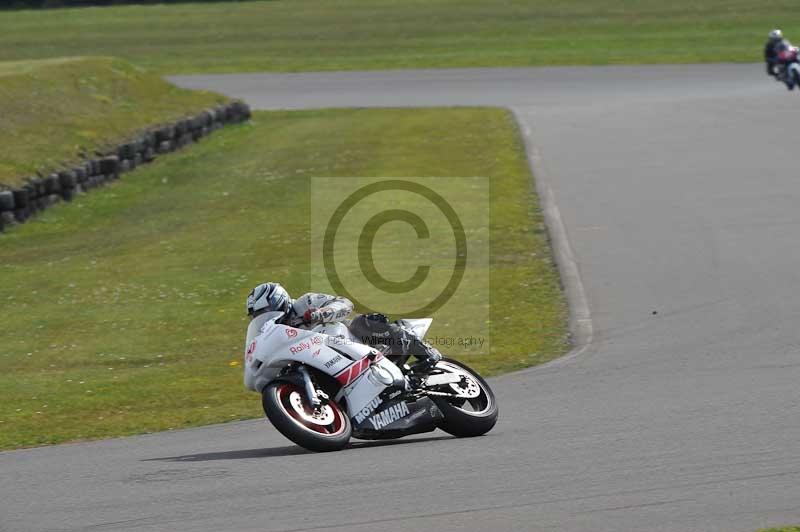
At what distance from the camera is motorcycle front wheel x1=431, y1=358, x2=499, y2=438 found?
905 centimetres

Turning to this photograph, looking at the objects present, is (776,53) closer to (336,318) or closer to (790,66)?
(790,66)

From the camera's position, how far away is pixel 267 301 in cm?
891

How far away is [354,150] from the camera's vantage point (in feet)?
84.0

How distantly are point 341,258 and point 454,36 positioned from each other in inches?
1085

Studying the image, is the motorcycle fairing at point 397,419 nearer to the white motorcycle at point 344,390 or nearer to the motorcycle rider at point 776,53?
the white motorcycle at point 344,390

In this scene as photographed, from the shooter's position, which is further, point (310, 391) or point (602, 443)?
point (310, 391)

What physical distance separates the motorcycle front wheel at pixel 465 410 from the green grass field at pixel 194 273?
2.13 metres

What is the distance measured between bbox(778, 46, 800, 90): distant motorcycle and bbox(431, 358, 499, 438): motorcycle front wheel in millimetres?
24240

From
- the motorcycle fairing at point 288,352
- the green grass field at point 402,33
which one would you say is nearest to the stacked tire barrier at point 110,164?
the green grass field at point 402,33

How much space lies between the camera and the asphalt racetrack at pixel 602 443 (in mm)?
6863

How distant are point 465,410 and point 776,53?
24.7 m

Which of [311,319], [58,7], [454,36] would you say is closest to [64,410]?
[311,319]

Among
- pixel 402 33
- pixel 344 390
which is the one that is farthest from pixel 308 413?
pixel 402 33

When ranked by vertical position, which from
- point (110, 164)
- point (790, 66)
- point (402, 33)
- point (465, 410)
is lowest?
point (402, 33)
